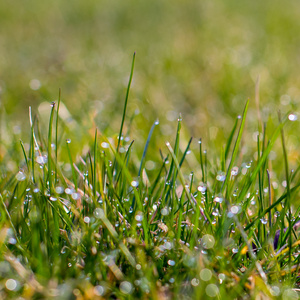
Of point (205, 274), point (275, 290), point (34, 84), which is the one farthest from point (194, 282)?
point (34, 84)

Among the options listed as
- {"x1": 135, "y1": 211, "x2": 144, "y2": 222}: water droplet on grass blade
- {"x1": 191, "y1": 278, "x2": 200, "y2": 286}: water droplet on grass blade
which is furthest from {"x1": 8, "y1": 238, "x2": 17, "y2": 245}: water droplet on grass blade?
{"x1": 191, "y1": 278, "x2": 200, "y2": 286}: water droplet on grass blade

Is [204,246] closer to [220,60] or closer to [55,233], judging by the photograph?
[55,233]

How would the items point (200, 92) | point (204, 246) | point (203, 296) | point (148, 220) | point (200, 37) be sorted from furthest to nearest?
point (200, 37)
point (200, 92)
point (148, 220)
point (204, 246)
point (203, 296)

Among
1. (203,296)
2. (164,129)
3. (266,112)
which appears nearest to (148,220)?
(203,296)

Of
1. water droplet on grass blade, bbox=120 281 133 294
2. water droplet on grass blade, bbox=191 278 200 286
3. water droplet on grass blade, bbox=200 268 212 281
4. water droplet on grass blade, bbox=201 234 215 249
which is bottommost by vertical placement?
water droplet on grass blade, bbox=120 281 133 294


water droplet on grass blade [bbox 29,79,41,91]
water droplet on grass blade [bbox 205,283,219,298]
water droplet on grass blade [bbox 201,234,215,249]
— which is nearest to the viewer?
water droplet on grass blade [bbox 205,283,219,298]

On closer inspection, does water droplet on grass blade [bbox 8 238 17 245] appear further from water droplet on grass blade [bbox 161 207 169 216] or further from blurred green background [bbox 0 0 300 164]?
blurred green background [bbox 0 0 300 164]
